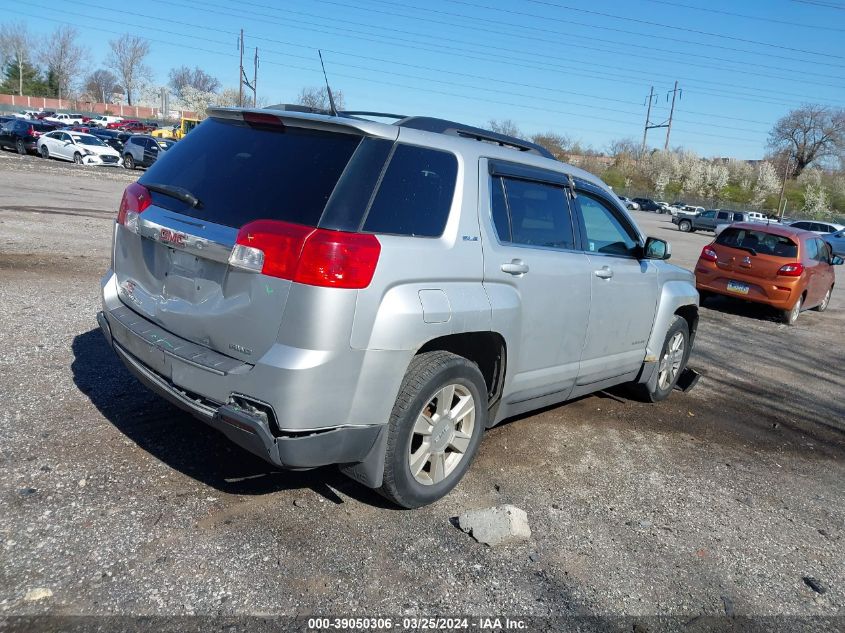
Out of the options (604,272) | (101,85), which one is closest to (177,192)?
(604,272)

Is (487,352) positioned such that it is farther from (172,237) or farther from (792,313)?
(792,313)

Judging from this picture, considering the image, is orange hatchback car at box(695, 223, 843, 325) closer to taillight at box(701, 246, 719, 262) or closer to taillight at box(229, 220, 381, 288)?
taillight at box(701, 246, 719, 262)

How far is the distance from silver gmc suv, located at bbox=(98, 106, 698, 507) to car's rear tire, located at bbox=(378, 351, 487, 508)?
1 cm

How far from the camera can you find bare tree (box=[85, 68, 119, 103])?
117 m

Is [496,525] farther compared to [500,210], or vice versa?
[500,210]

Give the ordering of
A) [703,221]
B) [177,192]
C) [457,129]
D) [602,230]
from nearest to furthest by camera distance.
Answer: [177,192], [457,129], [602,230], [703,221]

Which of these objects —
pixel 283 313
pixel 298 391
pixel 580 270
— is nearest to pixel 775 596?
pixel 580 270

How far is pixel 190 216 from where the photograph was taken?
3.34m

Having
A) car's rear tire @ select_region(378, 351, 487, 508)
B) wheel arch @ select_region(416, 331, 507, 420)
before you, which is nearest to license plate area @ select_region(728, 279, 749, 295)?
wheel arch @ select_region(416, 331, 507, 420)

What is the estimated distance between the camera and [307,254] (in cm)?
292

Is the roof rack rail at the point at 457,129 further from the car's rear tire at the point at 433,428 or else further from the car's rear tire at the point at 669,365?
the car's rear tire at the point at 669,365

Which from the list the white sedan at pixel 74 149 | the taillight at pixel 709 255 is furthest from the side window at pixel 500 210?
the white sedan at pixel 74 149

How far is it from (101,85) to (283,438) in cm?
13642

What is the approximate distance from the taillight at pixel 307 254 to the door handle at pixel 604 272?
6.88 feet
